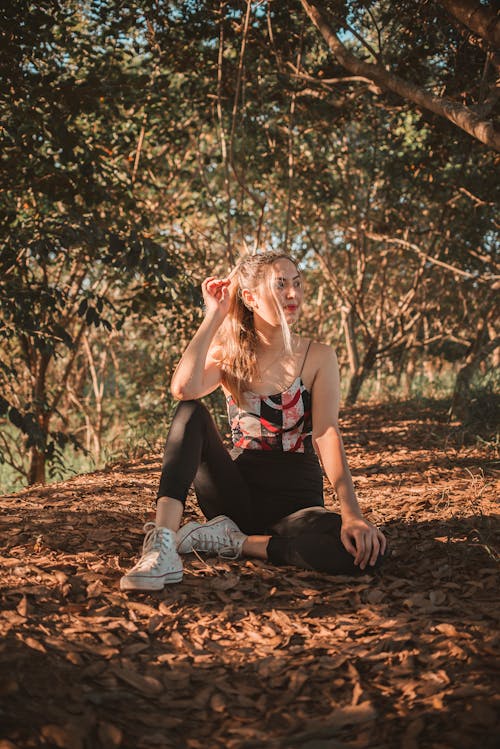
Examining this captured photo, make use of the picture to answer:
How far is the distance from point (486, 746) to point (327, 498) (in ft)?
8.81

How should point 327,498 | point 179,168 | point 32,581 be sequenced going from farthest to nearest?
point 179,168 → point 327,498 → point 32,581

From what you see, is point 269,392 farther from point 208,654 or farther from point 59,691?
point 59,691

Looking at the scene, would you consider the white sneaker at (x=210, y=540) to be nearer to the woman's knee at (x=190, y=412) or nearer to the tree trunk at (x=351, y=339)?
the woman's knee at (x=190, y=412)

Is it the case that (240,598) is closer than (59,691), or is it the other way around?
(59,691)

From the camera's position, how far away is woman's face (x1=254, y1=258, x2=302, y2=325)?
3021mm

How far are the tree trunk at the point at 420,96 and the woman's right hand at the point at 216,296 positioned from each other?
1.63m

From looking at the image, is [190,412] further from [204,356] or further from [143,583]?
[143,583]

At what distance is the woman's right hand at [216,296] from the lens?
10.1 ft

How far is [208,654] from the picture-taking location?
217 cm

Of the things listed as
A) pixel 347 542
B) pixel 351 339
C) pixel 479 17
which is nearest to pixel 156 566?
pixel 347 542

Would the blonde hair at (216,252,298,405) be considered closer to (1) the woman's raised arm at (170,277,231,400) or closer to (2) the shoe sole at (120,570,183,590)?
(1) the woman's raised arm at (170,277,231,400)

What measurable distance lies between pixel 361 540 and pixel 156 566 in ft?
2.55

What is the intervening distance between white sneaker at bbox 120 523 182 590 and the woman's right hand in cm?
99

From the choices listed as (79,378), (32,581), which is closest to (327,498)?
(32,581)
